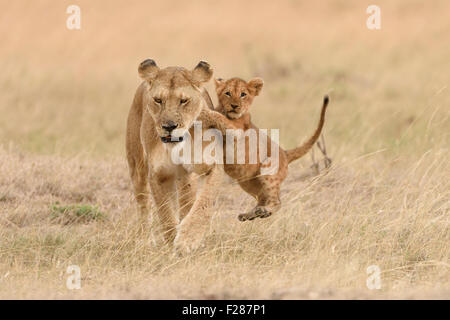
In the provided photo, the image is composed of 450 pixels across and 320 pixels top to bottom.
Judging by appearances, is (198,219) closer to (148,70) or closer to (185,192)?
(185,192)

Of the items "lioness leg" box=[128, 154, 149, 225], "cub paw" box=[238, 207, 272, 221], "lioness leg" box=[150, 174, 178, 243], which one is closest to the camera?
"cub paw" box=[238, 207, 272, 221]

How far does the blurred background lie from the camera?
45.3 feet

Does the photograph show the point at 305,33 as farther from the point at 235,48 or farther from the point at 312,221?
the point at 312,221

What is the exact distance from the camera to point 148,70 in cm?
679

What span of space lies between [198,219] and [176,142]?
533 mm

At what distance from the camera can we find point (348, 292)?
18.7 ft

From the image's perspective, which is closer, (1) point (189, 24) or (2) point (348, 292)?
(2) point (348, 292)

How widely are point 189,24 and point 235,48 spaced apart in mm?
1579

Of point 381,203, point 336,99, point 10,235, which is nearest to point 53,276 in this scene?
point 10,235

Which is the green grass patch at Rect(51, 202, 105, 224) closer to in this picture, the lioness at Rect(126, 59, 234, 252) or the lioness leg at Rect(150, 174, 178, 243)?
the lioness at Rect(126, 59, 234, 252)

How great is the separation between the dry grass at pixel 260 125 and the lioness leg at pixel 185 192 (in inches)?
12.2

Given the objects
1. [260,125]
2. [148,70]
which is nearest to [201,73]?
[148,70]

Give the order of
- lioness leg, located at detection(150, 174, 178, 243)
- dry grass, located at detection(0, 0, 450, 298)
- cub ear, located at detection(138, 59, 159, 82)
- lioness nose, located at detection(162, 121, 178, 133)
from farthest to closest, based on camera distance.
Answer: lioness leg, located at detection(150, 174, 178, 243) < cub ear, located at detection(138, 59, 159, 82) < dry grass, located at detection(0, 0, 450, 298) < lioness nose, located at detection(162, 121, 178, 133)

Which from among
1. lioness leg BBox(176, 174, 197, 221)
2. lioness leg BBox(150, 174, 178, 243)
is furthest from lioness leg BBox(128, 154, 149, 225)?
lioness leg BBox(150, 174, 178, 243)
